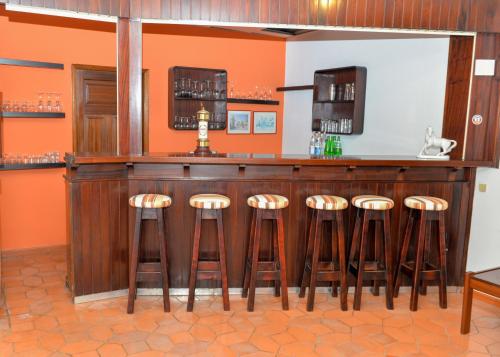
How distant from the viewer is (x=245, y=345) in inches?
122

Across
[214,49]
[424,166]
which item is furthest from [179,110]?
[424,166]

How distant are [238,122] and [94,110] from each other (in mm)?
1998

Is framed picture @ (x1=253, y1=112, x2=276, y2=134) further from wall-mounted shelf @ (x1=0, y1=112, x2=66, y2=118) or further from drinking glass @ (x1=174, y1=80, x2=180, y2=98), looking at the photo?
wall-mounted shelf @ (x1=0, y1=112, x2=66, y2=118)

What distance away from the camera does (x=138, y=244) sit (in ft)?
11.5

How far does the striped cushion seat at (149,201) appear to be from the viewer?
343 cm

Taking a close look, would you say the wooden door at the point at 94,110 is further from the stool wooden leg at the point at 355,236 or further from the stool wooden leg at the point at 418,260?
the stool wooden leg at the point at 418,260

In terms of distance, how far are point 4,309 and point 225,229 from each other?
5.88ft

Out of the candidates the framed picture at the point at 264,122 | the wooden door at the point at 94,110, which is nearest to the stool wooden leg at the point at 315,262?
the wooden door at the point at 94,110

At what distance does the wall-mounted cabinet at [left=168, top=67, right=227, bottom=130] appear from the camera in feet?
19.2

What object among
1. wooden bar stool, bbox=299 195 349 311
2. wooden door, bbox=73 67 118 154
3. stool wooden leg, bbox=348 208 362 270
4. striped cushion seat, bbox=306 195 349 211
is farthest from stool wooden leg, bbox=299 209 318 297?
wooden door, bbox=73 67 118 154

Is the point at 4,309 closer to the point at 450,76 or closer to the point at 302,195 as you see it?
the point at 302,195

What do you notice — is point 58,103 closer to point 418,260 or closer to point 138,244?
point 138,244

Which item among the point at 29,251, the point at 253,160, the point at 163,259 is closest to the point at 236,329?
the point at 163,259

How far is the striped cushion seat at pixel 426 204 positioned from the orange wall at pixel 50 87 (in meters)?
3.29
